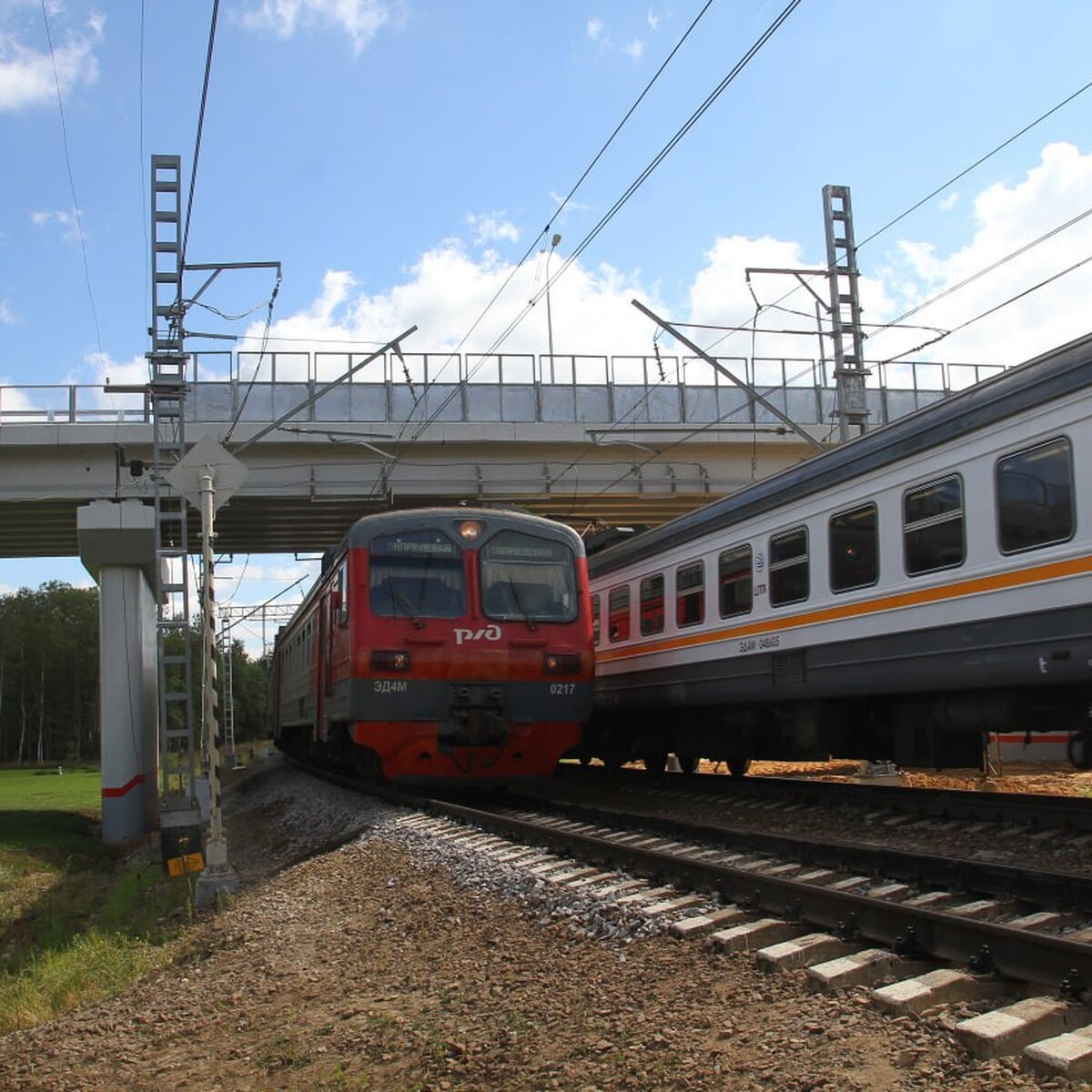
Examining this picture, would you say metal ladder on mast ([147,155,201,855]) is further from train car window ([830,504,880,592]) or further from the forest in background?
the forest in background

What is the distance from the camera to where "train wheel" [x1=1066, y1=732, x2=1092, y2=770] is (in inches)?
316

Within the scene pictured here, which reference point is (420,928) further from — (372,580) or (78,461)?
(78,461)

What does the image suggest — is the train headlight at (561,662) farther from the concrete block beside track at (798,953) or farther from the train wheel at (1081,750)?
the concrete block beside track at (798,953)

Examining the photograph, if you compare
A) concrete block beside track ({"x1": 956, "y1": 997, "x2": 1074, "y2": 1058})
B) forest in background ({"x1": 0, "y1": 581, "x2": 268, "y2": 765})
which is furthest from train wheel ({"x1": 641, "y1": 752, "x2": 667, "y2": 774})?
forest in background ({"x1": 0, "y1": 581, "x2": 268, "y2": 765})

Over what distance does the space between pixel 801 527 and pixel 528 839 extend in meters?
3.72

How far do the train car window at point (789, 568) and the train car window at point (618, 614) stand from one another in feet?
13.9

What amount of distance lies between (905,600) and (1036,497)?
4.96 feet

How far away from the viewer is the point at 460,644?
41.2 feet

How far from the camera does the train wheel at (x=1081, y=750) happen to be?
8031 millimetres

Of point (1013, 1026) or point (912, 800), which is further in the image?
point (912, 800)

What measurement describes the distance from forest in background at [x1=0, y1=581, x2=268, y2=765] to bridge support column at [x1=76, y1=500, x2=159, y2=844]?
65.6m

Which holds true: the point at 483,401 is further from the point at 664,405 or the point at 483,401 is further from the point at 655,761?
the point at 655,761

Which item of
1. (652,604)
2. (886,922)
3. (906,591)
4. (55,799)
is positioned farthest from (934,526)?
(55,799)

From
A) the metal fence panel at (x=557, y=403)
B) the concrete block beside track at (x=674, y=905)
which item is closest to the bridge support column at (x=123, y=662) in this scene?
the metal fence panel at (x=557, y=403)
